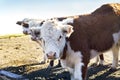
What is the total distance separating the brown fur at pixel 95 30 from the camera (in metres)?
13.0

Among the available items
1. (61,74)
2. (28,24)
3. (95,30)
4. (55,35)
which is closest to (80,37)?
(95,30)

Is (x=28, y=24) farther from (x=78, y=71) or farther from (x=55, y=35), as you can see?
(x=55, y=35)

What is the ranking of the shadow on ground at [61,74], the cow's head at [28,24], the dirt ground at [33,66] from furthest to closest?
the cow's head at [28,24] → the dirt ground at [33,66] → the shadow on ground at [61,74]

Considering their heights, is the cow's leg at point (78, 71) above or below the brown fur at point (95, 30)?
below

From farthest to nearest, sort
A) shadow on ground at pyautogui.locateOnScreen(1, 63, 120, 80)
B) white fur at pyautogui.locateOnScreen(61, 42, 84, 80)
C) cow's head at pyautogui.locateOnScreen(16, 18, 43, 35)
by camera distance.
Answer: cow's head at pyautogui.locateOnScreen(16, 18, 43, 35) → shadow on ground at pyautogui.locateOnScreen(1, 63, 120, 80) → white fur at pyautogui.locateOnScreen(61, 42, 84, 80)

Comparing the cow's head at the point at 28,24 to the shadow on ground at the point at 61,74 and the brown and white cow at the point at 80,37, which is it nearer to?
the shadow on ground at the point at 61,74

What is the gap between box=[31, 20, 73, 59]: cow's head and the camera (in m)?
12.1

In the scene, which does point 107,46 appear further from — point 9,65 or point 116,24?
point 9,65

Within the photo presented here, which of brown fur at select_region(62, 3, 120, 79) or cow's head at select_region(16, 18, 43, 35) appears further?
cow's head at select_region(16, 18, 43, 35)

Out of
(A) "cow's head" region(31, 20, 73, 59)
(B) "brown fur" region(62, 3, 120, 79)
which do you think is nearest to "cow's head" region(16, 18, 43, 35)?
(B) "brown fur" region(62, 3, 120, 79)

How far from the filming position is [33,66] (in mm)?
17547

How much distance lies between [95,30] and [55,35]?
1.90 meters

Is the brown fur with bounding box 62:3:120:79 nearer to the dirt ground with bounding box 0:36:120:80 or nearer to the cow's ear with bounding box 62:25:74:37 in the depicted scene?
Result: the cow's ear with bounding box 62:25:74:37

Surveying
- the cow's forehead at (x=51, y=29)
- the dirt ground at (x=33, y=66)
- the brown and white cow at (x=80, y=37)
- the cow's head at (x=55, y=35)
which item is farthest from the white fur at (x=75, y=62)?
the dirt ground at (x=33, y=66)
